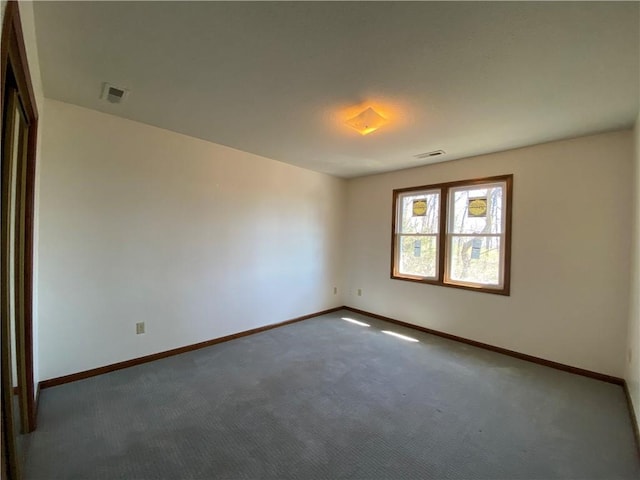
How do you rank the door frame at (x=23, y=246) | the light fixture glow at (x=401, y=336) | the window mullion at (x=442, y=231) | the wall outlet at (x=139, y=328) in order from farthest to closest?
the window mullion at (x=442, y=231), the light fixture glow at (x=401, y=336), the wall outlet at (x=139, y=328), the door frame at (x=23, y=246)

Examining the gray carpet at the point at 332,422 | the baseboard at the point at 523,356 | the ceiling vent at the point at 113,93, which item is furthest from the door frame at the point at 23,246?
the baseboard at the point at 523,356

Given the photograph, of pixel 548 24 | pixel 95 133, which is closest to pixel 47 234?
pixel 95 133

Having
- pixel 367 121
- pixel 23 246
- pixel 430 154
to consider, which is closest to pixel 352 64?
pixel 367 121

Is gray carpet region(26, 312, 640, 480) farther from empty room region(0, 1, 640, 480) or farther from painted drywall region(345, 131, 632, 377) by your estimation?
painted drywall region(345, 131, 632, 377)

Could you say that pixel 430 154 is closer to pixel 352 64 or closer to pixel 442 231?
pixel 442 231

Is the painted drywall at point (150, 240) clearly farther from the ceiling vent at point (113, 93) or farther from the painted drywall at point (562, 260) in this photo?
the painted drywall at point (562, 260)

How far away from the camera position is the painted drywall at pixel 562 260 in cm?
276

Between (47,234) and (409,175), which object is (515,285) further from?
(47,234)

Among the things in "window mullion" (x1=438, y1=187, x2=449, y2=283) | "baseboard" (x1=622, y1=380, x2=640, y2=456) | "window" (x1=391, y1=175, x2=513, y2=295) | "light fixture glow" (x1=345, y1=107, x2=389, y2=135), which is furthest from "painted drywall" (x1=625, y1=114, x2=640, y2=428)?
"light fixture glow" (x1=345, y1=107, x2=389, y2=135)

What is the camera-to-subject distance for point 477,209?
370 cm

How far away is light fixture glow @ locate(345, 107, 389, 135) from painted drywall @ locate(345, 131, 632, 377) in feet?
6.05

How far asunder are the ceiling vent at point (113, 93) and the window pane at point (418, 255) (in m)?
3.77

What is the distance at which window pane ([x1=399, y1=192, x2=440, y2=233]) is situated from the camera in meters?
4.12

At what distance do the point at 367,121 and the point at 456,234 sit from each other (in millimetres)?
2206
